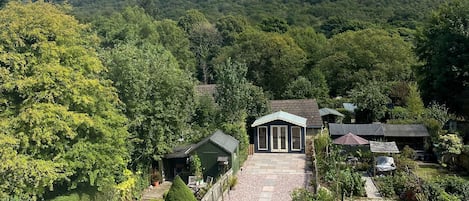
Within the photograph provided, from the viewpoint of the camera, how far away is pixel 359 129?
91.6ft

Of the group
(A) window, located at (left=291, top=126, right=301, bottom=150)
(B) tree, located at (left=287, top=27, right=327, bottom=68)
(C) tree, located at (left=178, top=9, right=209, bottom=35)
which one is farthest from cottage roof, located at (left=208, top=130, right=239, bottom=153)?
(C) tree, located at (left=178, top=9, right=209, bottom=35)

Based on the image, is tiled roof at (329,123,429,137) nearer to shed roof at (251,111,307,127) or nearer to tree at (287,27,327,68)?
shed roof at (251,111,307,127)

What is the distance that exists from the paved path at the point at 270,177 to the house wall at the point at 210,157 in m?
1.23

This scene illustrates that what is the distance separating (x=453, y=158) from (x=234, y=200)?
512 inches

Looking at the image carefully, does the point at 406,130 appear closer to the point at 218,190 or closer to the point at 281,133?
the point at 281,133

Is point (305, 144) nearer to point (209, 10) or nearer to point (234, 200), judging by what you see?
point (234, 200)

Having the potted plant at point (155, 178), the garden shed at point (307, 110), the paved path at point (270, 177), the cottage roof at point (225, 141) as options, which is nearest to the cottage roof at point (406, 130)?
the garden shed at point (307, 110)

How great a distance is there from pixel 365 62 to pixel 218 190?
34410 millimetres

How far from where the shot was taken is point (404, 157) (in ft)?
75.9

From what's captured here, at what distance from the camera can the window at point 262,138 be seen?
27.5m

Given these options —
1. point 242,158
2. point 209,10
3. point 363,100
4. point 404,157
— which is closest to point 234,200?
point 242,158

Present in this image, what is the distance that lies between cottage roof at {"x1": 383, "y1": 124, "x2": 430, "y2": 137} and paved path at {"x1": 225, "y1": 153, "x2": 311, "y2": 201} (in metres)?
5.95

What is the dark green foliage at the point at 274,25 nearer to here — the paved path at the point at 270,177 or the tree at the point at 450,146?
the paved path at the point at 270,177

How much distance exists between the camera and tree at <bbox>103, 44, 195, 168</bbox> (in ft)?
63.9
